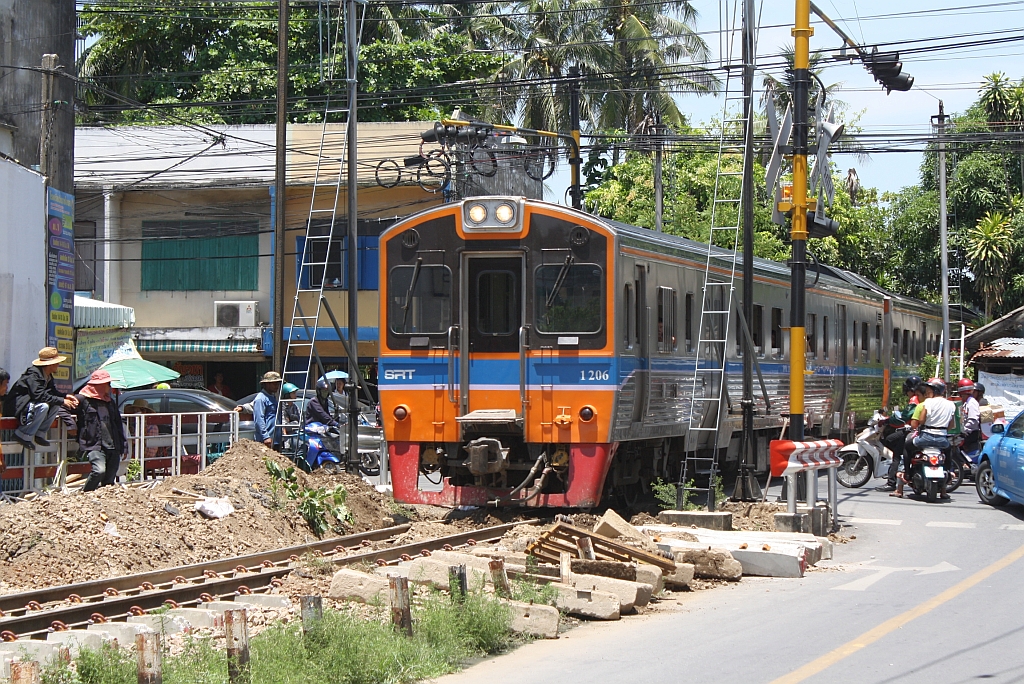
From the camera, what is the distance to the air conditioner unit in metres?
32.6

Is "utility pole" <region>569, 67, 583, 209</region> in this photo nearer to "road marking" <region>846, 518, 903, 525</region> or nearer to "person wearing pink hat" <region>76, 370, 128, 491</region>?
"road marking" <region>846, 518, 903, 525</region>

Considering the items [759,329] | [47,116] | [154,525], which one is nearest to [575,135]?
[759,329]

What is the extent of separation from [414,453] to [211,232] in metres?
20.1

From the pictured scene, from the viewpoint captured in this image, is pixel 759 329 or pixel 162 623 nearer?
pixel 162 623

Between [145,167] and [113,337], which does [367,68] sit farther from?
[113,337]

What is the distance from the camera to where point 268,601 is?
9.64 m

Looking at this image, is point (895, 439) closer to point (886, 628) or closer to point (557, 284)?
point (557, 284)

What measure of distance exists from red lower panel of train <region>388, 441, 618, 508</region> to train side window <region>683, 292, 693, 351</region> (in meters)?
2.98

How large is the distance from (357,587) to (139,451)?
901 centimetres

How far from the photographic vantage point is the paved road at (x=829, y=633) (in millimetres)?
7672

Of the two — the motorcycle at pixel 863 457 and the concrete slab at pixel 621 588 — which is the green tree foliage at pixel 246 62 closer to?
the motorcycle at pixel 863 457

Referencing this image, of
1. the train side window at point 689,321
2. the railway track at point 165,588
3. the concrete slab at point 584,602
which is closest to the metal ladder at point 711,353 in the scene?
the train side window at point 689,321

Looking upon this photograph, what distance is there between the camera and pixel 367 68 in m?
39.6

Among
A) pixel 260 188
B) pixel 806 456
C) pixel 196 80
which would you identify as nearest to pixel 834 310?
pixel 806 456
